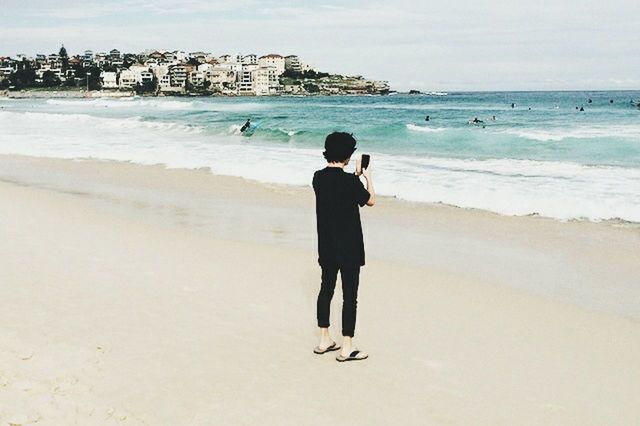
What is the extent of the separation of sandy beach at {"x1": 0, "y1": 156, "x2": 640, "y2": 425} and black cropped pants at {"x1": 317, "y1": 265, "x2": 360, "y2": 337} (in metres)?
0.30

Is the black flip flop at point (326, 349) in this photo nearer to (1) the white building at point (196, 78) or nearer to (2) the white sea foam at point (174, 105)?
(2) the white sea foam at point (174, 105)

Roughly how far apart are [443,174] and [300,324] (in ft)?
38.3

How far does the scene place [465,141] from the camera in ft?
103

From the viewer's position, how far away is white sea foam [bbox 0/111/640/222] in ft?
→ 39.2

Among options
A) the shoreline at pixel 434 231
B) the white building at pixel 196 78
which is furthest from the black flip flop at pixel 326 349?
the white building at pixel 196 78

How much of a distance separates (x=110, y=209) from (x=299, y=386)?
7.80 m

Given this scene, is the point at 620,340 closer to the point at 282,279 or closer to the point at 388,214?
the point at 282,279

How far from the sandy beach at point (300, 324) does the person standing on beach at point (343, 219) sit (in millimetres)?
496

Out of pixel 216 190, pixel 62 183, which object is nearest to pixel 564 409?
pixel 216 190

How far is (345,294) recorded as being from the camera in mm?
4758

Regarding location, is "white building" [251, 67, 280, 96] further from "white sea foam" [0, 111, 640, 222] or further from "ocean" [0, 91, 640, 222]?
"white sea foam" [0, 111, 640, 222]

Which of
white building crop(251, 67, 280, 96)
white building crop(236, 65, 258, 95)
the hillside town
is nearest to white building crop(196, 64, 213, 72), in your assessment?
the hillside town

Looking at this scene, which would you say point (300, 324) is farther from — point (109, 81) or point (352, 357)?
point (109, 81)

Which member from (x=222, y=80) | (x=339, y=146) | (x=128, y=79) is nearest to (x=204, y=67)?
(x=222, y=80)
